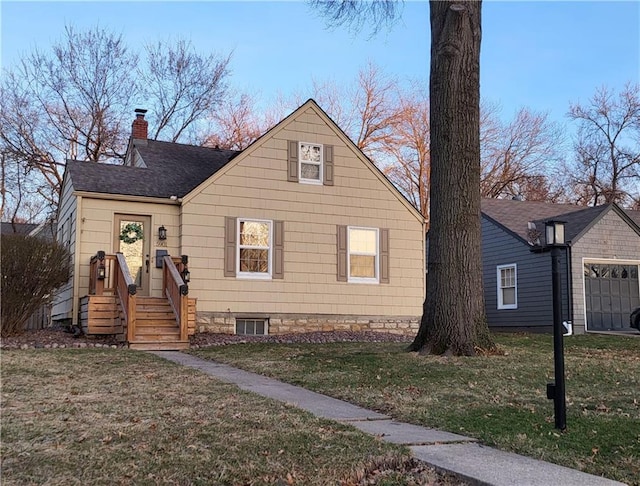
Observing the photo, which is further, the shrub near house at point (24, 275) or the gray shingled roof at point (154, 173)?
the gray shingled roof at point (154, 173)

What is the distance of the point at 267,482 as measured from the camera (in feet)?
12.1

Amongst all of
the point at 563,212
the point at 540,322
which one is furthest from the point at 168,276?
the point at 563,212

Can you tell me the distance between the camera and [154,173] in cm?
1591

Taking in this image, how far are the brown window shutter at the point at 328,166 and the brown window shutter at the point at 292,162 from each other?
0.77 metres

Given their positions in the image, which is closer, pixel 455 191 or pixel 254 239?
pixel 455 191

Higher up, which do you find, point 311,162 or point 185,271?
point 311,162

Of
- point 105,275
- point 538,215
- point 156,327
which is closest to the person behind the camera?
point 156,327

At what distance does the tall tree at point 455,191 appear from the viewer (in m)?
9.36

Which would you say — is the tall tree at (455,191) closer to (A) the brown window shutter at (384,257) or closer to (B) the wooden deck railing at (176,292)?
(B) the wooden deck railing at (176,292)

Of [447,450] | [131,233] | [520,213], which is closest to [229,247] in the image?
[131,233]

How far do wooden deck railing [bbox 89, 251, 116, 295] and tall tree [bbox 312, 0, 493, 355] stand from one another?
6871mm

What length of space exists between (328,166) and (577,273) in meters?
8.29

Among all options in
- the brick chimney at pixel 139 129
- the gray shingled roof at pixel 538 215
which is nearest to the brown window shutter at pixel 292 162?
the brick chimney at pixel 139 129

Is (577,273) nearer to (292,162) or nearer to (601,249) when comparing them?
(601,249)
